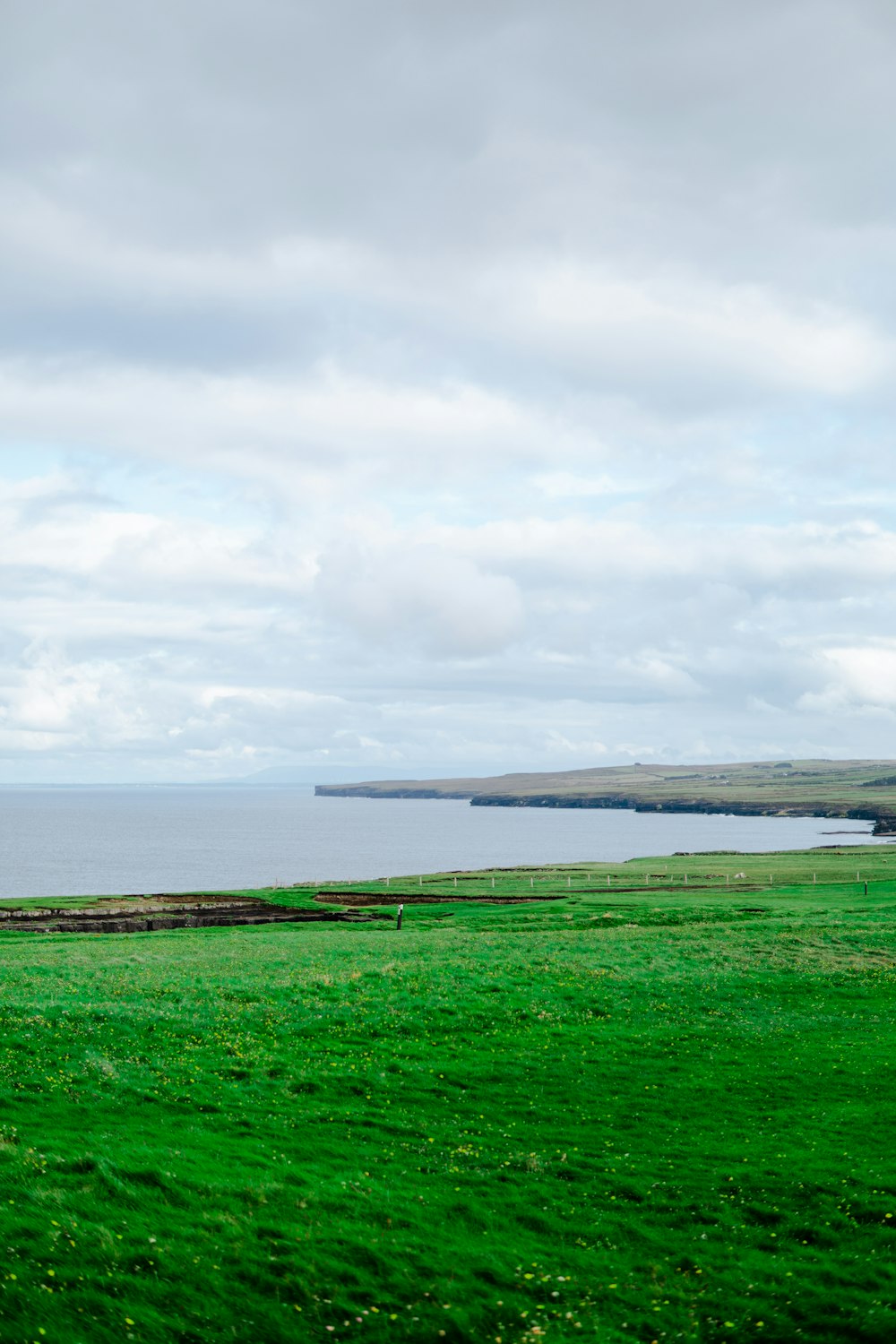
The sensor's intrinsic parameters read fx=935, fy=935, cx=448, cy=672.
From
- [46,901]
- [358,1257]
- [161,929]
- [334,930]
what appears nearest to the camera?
[358,1257]

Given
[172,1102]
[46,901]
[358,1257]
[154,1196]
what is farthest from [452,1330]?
[46,901]

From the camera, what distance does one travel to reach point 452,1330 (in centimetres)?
1122

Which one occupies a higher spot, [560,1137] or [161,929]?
[560,1137]

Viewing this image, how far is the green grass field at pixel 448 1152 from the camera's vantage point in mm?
11703

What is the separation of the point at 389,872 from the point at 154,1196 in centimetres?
13261

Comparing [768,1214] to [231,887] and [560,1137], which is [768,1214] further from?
[231,887]

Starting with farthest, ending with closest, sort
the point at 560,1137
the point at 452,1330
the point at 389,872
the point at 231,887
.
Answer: the point at 389,872 → the point at 231,887 → the point at 560,1137 → the point at 452,1330

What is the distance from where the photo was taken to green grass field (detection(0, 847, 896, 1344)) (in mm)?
11703

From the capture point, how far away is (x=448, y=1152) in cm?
1694

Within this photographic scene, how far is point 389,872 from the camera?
144500mm

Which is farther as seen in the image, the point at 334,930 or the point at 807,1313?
the point at 334,930

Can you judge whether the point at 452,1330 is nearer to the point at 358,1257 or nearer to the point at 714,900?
the point at 358,1257

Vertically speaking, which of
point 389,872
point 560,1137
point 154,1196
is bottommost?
point 389,872

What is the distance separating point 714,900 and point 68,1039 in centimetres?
6012
